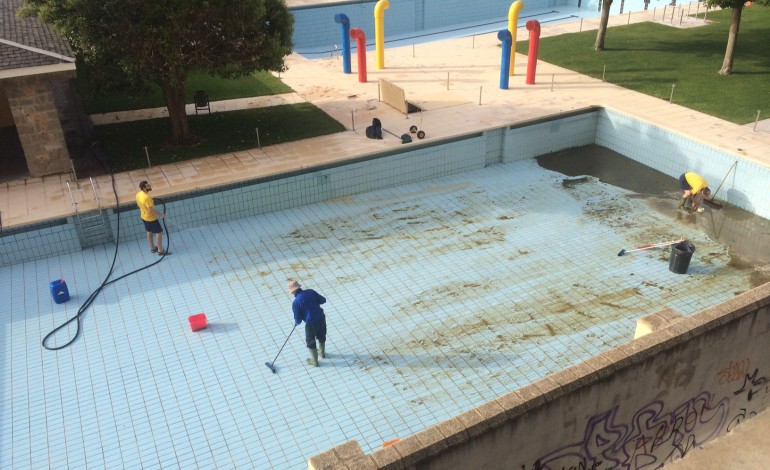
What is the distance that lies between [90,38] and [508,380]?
11.0 metres

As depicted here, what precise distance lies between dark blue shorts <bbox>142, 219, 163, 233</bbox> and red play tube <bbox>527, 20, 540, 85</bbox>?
12734 mm

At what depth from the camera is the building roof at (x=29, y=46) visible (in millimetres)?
13711

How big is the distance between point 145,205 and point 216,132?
17.8ft

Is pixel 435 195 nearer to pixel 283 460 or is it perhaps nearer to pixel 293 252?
pixel 293 252

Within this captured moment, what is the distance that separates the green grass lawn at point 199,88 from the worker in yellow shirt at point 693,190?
1190 cm

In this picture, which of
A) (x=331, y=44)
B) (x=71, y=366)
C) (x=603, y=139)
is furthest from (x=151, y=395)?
(x=331, y=44)

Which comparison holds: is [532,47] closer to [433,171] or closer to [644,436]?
[433,171]

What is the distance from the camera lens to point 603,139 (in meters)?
18.3

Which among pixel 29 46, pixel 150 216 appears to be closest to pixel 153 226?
pixel 150 216

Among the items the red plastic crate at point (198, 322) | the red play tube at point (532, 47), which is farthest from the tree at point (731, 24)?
the red plastic crate at point (198, 322)

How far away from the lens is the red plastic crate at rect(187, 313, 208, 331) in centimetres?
1083

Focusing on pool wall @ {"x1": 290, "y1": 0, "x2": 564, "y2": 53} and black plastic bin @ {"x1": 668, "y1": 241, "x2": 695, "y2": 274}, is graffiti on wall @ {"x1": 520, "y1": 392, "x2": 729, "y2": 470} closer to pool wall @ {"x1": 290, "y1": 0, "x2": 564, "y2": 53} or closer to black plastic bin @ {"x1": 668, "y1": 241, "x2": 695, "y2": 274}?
black plastic bin @ {"x1": 668, "y1": 241, "x2": 695, "y2": 274}

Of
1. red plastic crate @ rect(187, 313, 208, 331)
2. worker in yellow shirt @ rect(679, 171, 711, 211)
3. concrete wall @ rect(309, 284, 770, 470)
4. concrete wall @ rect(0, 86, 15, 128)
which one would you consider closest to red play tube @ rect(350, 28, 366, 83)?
concrete wall @ rect(0, 86, 15, 128)

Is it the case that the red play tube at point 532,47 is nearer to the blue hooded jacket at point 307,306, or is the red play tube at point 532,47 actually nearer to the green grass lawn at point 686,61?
the green grass lawn at point 686,61
